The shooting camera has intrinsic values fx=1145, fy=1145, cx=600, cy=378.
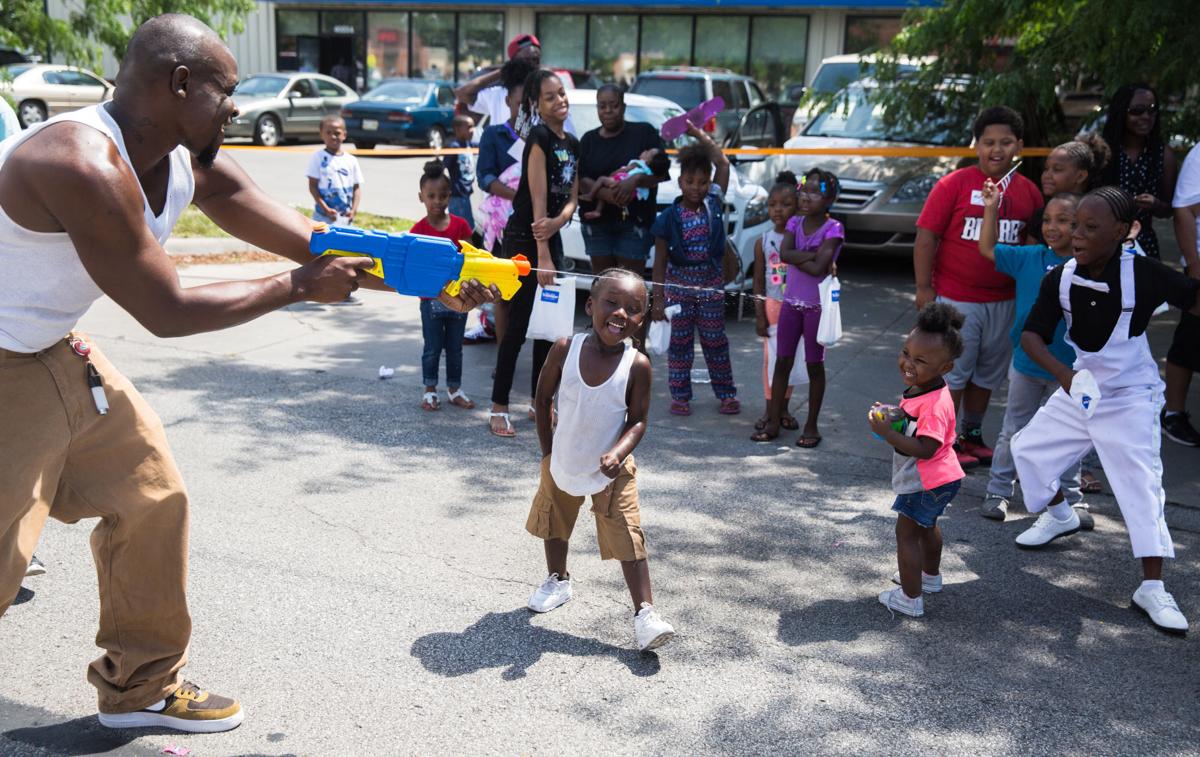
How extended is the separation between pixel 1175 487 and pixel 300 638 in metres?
4.35

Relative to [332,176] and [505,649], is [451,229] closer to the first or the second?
[332,176]

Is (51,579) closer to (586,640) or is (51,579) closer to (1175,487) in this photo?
(586,640)

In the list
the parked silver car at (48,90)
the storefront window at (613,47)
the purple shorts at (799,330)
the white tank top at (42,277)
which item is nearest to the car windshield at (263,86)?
the parked silver car at (48,90)

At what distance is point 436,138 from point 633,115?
14.4 meters

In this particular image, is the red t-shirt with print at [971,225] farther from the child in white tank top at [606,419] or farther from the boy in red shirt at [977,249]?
the child in white tank top at [606,419]

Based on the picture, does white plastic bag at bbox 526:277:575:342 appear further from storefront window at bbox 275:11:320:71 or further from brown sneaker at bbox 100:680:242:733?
storefront window at bbox 275:11:320:71

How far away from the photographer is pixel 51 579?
14.2ft

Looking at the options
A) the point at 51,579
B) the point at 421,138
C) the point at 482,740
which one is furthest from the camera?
the point at 421,138

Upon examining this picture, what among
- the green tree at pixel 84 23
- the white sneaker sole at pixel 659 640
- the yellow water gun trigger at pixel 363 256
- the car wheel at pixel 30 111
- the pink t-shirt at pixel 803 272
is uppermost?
the green tree at pixel 84 23

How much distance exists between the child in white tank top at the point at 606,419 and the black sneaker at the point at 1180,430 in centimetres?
394

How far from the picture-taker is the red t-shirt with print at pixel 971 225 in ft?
18.9

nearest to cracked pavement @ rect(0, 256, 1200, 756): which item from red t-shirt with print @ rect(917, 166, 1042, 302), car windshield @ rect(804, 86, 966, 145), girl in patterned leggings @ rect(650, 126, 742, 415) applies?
girl in patterned leggings @ rect(650, 126, 742, 415)

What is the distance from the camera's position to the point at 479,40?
30.8 metres

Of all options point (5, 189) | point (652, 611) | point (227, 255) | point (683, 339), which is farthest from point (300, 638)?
point (227, 255)
